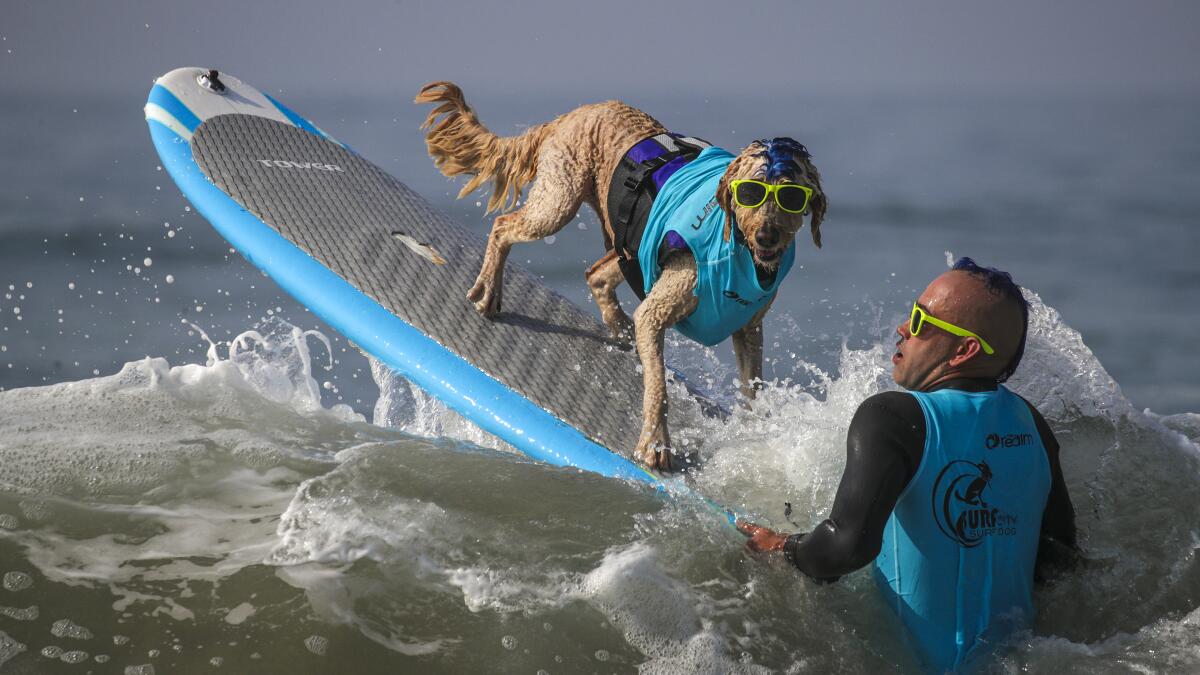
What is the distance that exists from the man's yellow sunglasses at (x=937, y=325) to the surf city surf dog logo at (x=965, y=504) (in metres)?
0.36

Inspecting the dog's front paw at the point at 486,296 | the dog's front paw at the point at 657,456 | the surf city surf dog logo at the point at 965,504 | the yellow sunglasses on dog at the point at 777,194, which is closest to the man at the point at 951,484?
the surf city surf dog logo at the point at 965,504

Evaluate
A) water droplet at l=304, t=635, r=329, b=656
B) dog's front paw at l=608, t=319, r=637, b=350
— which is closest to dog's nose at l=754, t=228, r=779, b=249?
dog's front paw at l=608, t=319, r=637, b=350

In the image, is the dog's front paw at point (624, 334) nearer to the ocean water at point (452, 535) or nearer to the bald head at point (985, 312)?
the ocean water at point (452, 535)

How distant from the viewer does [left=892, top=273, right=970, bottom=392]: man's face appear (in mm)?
3643

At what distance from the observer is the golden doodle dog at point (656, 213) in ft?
15.0

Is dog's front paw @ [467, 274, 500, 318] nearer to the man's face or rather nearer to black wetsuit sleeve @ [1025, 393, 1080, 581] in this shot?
the man's face

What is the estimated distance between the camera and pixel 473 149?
6.12 metres

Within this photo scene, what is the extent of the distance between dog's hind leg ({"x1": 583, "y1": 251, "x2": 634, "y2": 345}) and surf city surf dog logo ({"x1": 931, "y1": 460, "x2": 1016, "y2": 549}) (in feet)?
7.90

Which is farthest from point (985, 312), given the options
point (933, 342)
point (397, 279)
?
point (397, 279)

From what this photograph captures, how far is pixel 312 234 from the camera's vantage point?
6148mm

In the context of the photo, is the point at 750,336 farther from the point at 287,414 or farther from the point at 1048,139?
the point at 1048,139

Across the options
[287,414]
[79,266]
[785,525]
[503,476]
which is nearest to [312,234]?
[287,414]

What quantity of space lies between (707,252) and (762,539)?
4.52ft

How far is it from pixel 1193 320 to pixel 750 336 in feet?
22.3
